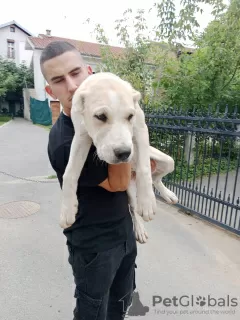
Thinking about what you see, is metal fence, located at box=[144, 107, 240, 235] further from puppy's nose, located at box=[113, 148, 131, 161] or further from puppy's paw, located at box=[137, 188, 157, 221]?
puppy's nose, located at box=[113, 148, 131, 161]

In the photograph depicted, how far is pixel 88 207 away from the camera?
1.46 metres

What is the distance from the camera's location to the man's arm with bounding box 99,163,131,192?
1.38 metres

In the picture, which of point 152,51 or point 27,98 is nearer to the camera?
point 152,51

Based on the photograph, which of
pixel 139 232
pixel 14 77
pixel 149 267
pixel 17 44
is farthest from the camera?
pixel 17 44

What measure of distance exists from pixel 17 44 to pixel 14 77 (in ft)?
27.7

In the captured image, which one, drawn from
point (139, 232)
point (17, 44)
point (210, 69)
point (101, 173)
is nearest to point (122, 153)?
point (101, 173)

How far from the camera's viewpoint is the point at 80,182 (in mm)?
1444

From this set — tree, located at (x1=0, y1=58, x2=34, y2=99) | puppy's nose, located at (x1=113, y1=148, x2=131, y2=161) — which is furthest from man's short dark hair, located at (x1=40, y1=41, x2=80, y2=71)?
tree, located at (x1=0, y1=58, x2=34, y2=99)

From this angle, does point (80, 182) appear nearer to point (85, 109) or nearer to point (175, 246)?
point (85, 109)

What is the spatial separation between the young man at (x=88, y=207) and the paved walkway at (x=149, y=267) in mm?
1198

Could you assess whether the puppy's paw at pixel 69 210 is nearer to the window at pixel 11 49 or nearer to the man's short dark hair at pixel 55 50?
the man's short dark hair at pixel 55 50

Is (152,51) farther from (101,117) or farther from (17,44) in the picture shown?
(17,44)

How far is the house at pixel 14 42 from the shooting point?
30.7 m

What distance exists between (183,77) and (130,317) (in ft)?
19.7
